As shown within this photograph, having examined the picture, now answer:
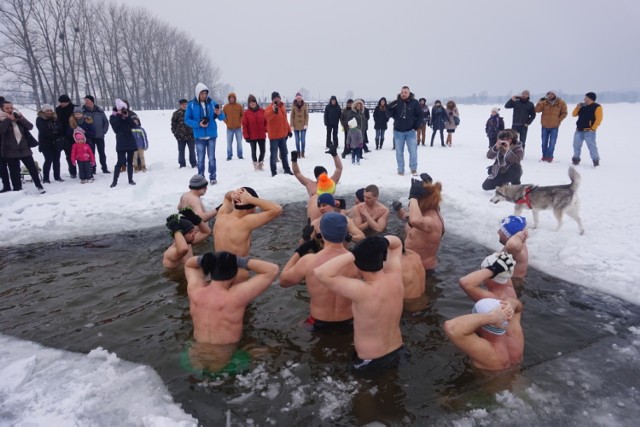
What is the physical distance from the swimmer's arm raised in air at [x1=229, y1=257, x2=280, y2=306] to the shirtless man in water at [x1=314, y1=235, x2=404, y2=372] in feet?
2.17

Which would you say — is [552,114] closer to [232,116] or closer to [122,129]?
[232,116]

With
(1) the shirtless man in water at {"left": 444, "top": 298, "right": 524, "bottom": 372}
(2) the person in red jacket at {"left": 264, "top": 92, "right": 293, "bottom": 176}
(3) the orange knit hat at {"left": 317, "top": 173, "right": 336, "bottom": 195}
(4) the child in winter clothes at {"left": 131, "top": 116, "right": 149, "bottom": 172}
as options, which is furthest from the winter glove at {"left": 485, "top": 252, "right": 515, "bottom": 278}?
(4) the child in winter clothes at {"left": 131, "top": 116, "right": 149, "bottom": 172}

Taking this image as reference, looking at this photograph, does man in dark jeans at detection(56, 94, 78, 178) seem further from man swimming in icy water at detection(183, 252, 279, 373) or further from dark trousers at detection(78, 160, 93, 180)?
man swimming in icy water at detection(183, 252, 279, 373)

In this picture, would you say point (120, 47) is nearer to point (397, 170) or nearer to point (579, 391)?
point (397, 170)

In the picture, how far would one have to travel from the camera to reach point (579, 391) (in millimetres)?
2928

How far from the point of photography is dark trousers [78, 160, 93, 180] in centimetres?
923

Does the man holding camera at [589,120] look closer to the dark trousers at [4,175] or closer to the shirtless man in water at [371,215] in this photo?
the shirtless man in water at [371,215]

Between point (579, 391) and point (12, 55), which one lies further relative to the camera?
point (12, 55)

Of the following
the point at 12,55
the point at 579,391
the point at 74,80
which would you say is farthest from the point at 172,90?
the point at 579,391

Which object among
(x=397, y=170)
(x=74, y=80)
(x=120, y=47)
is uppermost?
(x=120, y=47)

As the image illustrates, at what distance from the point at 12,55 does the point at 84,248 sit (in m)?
34.3

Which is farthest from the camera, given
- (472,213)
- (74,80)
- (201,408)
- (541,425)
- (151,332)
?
(74,80)

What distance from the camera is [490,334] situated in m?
2.98

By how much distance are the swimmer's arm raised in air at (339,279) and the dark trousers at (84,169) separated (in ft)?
28.9
